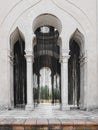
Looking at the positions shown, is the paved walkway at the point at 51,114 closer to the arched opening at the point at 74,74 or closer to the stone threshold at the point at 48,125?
A: the stone threshold at the point at 48,125

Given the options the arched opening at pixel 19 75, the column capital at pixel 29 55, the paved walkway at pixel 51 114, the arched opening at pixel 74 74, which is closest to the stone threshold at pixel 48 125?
the paved walkway at pixel 51 114

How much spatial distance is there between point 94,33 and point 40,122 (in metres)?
6.72

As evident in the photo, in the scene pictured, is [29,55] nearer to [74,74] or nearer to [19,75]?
[19,75]

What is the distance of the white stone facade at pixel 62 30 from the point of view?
11.9 meters

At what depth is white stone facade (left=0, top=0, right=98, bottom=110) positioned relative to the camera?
11.9 meters

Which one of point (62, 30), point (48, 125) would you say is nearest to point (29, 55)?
point (62, 30)

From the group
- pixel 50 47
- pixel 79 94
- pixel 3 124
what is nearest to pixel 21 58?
pixel 50 47

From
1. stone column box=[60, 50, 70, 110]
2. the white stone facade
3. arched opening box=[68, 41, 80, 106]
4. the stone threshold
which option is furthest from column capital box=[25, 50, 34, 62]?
the stone threshold

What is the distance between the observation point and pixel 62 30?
1205 centimetres

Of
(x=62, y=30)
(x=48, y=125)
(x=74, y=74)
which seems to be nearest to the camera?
(x=48, y=125)

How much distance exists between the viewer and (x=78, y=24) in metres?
12.1

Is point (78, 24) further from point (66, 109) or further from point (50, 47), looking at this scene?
point (50, 47)

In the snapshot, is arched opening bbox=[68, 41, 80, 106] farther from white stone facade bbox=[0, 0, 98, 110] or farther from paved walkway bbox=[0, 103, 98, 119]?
paved walkway bbox=[0, 103, 98, 119]

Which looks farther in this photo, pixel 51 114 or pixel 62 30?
pixel 62 30
